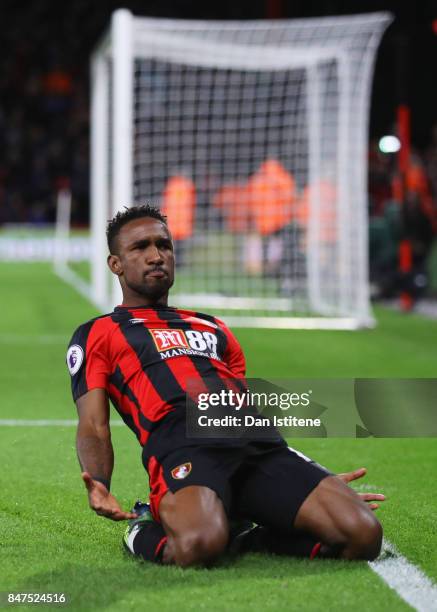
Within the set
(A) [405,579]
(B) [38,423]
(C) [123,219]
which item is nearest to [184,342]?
(C) [123,219]

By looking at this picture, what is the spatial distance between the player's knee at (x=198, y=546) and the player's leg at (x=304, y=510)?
243 millimetres

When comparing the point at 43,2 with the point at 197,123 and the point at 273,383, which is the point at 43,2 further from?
the point at 273,383

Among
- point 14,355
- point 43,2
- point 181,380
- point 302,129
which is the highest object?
point 43,2

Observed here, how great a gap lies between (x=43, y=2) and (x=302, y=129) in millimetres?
21479

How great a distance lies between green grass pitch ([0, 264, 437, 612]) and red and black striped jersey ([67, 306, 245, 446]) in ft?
1.68

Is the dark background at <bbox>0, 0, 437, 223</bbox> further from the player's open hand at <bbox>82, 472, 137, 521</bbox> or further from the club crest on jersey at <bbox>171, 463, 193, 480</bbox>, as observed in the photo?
the player's open hand at <bbox>82, 472, 137, 521</bbox>

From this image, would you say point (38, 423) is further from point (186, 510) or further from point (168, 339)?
point (186, 510)

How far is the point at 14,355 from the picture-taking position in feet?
31.3

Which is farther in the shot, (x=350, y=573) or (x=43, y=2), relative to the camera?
(x=43, y=2)

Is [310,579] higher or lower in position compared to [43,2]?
lower

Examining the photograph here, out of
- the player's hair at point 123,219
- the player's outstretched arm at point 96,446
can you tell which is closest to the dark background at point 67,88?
the player's hair at point 123,219

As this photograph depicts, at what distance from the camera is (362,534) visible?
3.52 metres

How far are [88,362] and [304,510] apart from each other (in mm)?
913

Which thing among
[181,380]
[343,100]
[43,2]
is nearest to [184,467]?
[181,380]
